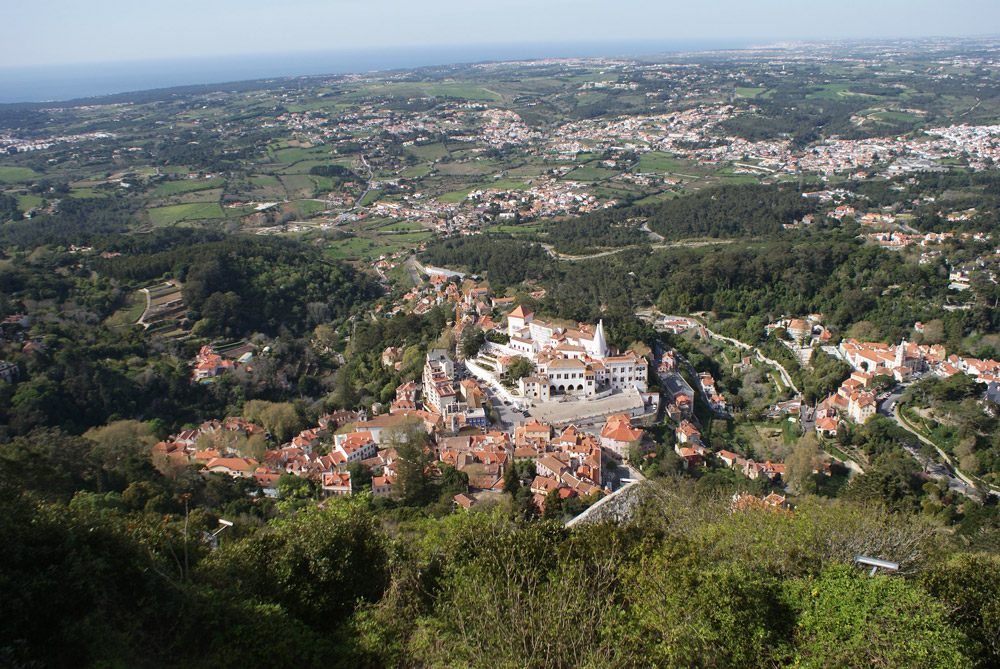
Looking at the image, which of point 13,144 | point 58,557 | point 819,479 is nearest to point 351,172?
point 13,144

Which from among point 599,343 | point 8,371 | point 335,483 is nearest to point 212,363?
point 8,371

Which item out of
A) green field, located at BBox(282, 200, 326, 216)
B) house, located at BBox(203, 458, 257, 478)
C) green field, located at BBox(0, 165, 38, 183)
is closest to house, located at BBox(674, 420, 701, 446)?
house, located at BBox(203, 458, 257, 478)

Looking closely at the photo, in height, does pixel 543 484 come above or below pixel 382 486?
above

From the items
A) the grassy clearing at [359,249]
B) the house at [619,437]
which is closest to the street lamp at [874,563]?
the house at [619,437]

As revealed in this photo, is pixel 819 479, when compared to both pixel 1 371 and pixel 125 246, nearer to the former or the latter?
pixel 1 371

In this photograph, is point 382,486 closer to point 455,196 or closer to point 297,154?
point 455,196

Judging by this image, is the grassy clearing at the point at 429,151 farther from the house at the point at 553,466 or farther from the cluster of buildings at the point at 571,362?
the house at the point at 553,466
